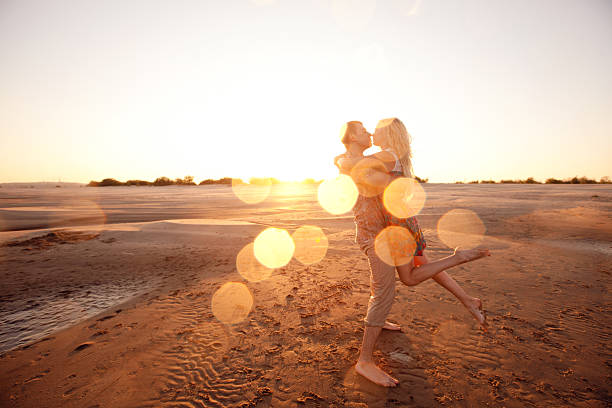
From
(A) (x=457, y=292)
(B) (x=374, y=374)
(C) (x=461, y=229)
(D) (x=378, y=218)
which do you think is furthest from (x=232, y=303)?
(C) (x=461, y=229)

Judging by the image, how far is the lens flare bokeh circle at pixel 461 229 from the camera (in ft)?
23.0

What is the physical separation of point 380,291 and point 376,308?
15 centimetres

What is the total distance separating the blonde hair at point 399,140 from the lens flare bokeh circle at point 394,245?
513mm

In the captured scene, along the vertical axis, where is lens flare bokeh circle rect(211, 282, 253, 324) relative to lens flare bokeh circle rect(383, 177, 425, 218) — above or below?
below

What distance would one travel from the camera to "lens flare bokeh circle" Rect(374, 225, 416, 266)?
2236 millimetres

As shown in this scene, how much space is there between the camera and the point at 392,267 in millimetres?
2254

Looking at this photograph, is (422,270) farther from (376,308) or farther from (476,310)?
(476,310)

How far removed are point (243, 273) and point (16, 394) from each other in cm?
310

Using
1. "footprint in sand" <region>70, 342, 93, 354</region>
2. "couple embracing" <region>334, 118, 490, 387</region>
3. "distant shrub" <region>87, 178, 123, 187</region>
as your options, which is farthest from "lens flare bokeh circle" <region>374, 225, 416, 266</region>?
"distant shrub" <region>87, 178, 123, 187</region>

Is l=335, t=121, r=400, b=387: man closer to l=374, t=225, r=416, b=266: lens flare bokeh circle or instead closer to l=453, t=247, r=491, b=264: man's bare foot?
l=374, t=225, r=416, b=266: lens flare bokeh circle

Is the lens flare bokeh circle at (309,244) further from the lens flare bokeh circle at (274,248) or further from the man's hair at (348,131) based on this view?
the man's hair at (348,131)

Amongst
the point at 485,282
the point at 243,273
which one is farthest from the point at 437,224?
the point at 243,273

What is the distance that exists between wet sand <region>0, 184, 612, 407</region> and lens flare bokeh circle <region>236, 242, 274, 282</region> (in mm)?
218

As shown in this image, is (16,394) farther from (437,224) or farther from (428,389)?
(437,224)
